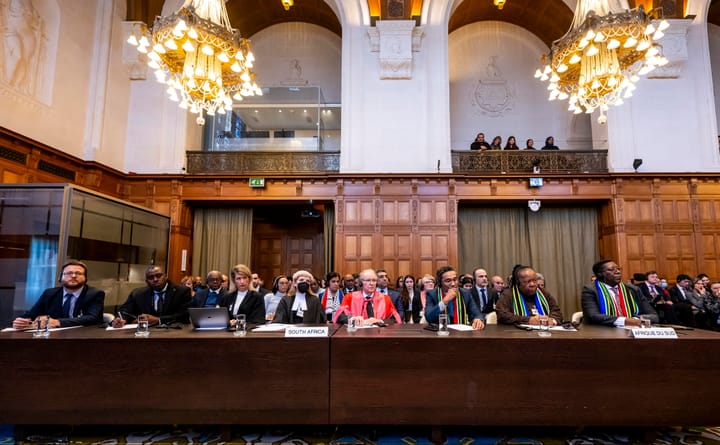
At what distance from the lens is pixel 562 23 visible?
33.1 ft

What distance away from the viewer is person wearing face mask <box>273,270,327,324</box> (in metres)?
4.05

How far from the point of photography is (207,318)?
3.18 meters

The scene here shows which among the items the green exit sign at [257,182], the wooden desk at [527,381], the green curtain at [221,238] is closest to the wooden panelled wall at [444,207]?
the green exit sign at [257,182]

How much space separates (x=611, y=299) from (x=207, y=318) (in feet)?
12.3

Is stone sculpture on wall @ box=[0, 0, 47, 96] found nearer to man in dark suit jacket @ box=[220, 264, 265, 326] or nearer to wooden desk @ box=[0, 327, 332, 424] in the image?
man in dark suit jacket @ box=[220, 264, 265, 326]

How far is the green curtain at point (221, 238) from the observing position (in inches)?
382

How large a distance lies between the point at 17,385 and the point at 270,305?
8.03ft

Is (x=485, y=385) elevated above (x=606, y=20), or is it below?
below

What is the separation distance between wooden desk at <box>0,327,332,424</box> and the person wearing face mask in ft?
4.05

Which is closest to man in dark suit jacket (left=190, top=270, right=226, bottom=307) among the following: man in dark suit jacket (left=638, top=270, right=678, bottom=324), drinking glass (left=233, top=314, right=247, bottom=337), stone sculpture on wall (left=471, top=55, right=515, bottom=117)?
drinking glass (left=233, top=314, right=247, bottom=337)

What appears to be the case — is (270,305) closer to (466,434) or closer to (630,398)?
(466,434)

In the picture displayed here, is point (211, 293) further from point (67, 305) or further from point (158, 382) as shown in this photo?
point (158, 382)

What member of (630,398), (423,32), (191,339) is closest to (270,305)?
(191,339)

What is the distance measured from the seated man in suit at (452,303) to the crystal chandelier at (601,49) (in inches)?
133
